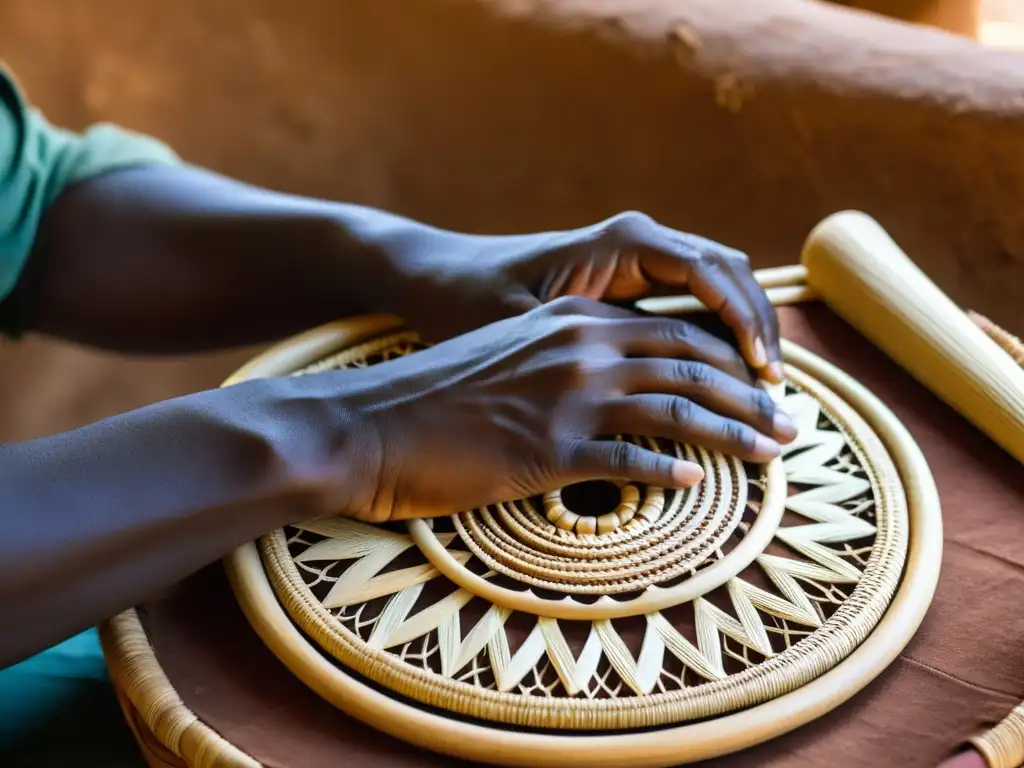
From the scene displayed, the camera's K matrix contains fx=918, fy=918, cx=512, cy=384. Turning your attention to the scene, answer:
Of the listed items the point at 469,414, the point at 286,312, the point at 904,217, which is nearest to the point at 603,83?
→ the point at 904,217

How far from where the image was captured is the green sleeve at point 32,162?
0.76m

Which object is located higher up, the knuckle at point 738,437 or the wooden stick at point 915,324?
the wooden stick at point 915,324

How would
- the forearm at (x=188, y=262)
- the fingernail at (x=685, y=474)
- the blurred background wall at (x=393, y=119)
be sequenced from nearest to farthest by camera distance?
the fingernail at (x=685, y=474)
the forearm at (x=188, y=262)
the blurred background wall at (x=393, y=119)

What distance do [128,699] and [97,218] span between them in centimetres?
45

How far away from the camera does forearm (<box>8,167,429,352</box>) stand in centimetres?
73

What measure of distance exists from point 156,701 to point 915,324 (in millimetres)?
543

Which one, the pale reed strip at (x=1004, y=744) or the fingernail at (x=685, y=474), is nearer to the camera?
the pale reed strip at (x=1004, y=744)

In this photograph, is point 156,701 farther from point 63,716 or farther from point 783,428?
point 783,428

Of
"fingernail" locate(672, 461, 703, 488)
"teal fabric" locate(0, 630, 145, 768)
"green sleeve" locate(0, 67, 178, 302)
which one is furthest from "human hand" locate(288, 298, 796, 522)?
"green sleeve" locate(0, 67, 178, 302)

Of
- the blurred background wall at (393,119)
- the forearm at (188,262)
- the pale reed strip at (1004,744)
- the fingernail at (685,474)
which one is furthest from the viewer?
the blurred background wall at (393,119)

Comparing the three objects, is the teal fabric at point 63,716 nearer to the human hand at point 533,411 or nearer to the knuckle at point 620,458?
the human hand at point 533,411

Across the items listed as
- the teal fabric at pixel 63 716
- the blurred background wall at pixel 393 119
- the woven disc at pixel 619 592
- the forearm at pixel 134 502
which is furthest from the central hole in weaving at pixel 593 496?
the blurred background wall at pixel 393 119

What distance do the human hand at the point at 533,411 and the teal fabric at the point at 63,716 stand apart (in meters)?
0.23

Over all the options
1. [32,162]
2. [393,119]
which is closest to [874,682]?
[32,162]
